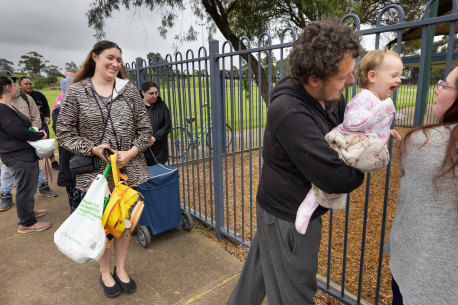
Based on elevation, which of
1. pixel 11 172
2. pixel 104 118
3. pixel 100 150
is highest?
pixel 104 118

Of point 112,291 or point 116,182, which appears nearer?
point 116,182

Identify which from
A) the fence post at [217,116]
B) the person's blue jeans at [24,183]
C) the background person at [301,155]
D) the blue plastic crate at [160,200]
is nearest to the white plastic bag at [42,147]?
the person's blue jeans at [24,183]

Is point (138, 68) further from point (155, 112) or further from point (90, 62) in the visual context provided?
point (90, 62)

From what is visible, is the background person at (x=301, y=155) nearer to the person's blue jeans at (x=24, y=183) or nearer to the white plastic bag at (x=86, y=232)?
the white plastic bag at (x=86, y=232)

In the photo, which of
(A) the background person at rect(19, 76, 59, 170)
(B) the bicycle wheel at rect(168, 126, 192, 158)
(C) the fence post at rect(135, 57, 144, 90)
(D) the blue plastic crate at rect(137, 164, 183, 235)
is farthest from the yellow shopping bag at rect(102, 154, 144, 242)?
(A) the background person at rect(19, 76, 59, 170)

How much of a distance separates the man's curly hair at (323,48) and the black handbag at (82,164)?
1751 millimetres

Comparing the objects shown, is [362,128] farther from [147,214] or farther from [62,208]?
[62,208]

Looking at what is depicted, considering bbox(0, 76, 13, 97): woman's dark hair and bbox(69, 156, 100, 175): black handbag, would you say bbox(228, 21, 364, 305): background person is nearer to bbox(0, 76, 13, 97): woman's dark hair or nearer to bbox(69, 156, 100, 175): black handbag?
bbox(69, 156, 100, 175): black handbag

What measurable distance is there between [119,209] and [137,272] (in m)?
1.08

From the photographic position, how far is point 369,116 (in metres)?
1.20

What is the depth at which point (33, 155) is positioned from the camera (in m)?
3.66

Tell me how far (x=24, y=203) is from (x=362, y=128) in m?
4.03

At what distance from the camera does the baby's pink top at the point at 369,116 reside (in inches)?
47.4

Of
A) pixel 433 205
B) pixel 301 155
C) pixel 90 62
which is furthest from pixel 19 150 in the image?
pixel 433 205
